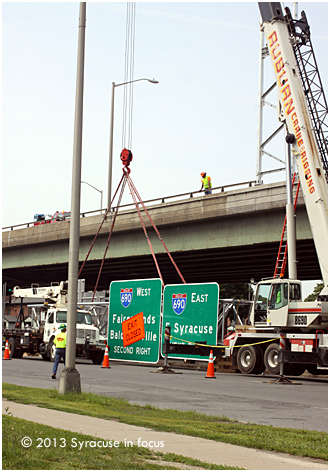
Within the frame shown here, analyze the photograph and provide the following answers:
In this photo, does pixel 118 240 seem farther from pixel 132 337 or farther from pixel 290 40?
pixel 290 40

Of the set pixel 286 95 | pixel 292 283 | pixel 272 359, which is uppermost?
pixel 286 95

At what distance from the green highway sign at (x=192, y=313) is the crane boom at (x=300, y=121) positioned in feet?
14.8

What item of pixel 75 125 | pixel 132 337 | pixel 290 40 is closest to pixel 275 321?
pixel 132 337

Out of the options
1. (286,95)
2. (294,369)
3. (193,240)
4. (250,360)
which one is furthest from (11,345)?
(286,95)

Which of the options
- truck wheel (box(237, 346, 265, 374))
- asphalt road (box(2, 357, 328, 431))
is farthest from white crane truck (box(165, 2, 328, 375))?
asphalt road (box(2, 357, 328, 431))

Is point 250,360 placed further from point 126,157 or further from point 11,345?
point 11,345

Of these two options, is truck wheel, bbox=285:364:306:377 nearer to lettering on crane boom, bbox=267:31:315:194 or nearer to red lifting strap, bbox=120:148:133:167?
lettering on crane boom, bbox=267:31:315:194

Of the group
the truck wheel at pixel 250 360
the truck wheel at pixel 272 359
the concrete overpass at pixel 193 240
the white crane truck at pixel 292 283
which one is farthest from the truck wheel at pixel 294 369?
the concrete overpass at pixel 193 240

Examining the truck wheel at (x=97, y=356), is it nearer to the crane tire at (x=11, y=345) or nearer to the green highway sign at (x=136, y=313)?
the green highway sign at (x=136, y=313)

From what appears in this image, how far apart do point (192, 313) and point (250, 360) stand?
287cm

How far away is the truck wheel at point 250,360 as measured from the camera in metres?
25.8

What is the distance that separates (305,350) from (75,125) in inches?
501

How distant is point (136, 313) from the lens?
2764cm

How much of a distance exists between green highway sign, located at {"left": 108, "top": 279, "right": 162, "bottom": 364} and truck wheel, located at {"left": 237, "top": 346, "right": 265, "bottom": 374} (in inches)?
131
